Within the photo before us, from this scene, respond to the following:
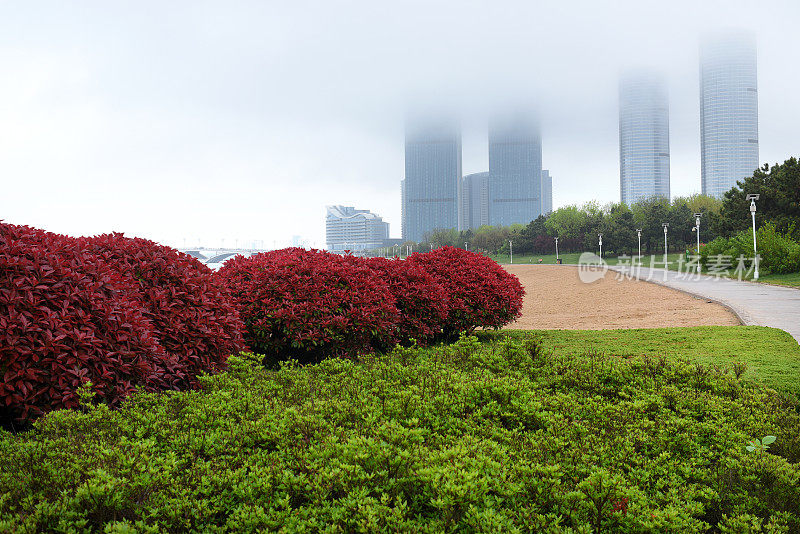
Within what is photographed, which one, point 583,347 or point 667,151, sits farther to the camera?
point 667,151

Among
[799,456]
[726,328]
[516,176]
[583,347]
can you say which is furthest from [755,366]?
[516,176]

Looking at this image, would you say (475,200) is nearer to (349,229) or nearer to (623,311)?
(349,229)

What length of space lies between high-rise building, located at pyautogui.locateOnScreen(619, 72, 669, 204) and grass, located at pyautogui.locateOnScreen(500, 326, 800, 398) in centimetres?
16931

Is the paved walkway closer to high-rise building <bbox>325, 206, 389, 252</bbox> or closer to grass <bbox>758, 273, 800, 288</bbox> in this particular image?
grass <bbox>758, 273, 800, 288</bbox>

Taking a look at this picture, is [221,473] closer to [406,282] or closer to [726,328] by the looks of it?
[406,282]

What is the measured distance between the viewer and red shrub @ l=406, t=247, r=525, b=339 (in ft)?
22.2

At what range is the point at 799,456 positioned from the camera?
2.69 metres

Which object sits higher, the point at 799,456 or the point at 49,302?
the point at 49,302

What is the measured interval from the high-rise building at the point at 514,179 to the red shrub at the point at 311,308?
177m

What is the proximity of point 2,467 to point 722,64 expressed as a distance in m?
184

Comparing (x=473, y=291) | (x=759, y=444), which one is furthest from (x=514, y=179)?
(x=759, y=444)

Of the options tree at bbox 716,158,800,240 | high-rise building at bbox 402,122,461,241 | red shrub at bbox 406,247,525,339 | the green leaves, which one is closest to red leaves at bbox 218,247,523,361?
red shrub at bbox 406,247,525,339

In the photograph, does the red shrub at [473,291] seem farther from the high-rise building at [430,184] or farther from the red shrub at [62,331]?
the high-rise building at [430,184]

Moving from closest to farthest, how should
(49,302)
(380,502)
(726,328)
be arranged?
1. (380,502)
2. (49,302)
3. (726,328)
